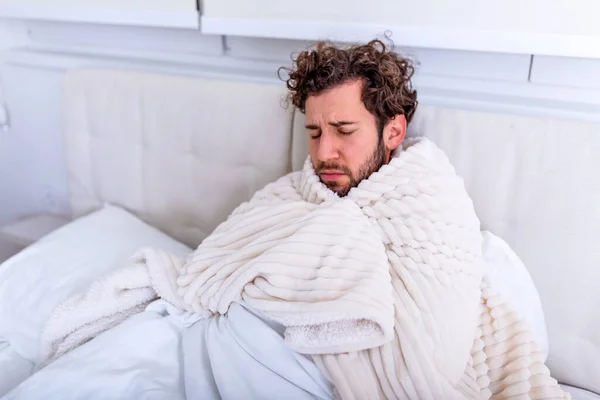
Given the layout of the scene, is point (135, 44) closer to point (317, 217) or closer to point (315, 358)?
point (317, 217)

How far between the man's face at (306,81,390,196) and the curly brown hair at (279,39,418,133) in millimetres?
17

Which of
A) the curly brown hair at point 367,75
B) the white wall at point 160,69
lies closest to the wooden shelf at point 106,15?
the white wall at point 160,69

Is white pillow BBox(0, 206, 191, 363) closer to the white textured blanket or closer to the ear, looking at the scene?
the white textured blanket

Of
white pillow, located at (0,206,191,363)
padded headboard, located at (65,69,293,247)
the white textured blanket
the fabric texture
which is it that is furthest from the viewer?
padded headboard, located at (65,69,293,247)

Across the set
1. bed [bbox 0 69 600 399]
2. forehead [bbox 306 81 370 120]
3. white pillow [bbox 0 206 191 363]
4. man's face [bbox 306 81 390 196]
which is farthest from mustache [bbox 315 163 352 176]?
white pillow [bbox 0 206 191 363]

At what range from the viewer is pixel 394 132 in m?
1.27

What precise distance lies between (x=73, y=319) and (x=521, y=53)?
1.16 metres

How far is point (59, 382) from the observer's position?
1.00 meters

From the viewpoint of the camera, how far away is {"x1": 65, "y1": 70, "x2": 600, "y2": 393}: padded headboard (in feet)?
3.95

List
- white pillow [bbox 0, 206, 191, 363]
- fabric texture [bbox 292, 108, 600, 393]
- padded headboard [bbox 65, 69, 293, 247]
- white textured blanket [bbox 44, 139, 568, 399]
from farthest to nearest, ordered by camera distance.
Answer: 1. padded headboard [bbox 65, 69, 293, 247]
2. white pillow [bbox 0, 206, 191, 363]
3. fabric texture [bbox 292, 108, 600, 393]
4. white textured blanket [bbox 44, 139, 568, 399]

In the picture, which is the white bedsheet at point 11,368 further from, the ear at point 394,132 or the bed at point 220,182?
the ear at point 394,132

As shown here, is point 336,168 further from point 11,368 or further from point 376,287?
point 11,368

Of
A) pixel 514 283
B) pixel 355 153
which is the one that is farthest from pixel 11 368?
pixel 514 283

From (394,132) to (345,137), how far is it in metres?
0.13
